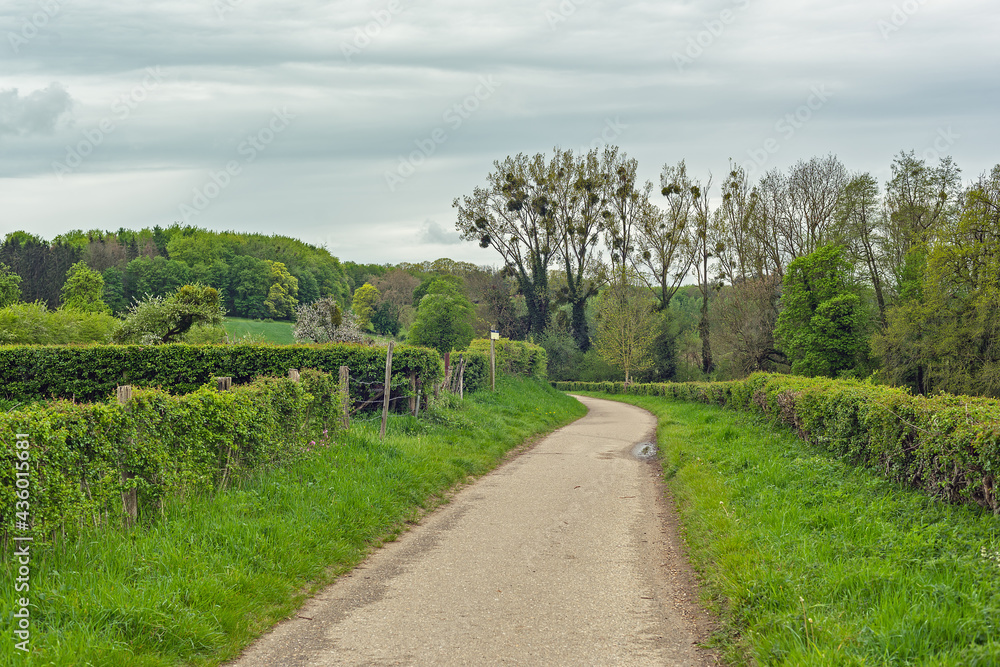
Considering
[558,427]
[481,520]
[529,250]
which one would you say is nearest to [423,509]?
[481,520]

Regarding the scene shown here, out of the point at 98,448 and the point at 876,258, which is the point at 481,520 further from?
the point at 876,258

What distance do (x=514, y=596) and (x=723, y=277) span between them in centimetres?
5541

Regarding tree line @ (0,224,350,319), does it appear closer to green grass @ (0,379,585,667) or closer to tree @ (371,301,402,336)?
tree @ (371,301,402,336)

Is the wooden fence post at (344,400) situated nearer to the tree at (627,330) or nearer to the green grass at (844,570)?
the green grass at (844,570)

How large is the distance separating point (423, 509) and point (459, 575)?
9.87ft

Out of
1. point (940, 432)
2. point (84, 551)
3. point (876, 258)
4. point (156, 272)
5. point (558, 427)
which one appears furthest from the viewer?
point (156, 272)

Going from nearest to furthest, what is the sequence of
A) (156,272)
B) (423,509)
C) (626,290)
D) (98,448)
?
1. (98,448)
2. (423,509)
3. (626,290)
4. (156,272)

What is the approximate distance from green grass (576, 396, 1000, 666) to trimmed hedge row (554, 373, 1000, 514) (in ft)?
0.80

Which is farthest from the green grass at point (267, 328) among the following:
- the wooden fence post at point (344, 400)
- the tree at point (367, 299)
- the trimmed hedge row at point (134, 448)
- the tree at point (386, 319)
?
the trimmed hedge row at point (134, 448)

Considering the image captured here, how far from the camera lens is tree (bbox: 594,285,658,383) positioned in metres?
64.1

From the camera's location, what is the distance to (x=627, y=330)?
64.6 meters

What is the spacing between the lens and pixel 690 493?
32.1 feet

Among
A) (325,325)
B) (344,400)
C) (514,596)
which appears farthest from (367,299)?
(514,596)

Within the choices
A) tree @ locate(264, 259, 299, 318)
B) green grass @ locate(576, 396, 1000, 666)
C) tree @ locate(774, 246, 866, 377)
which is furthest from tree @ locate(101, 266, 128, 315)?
green grass @ locate(576, 396, 1000, 666)
